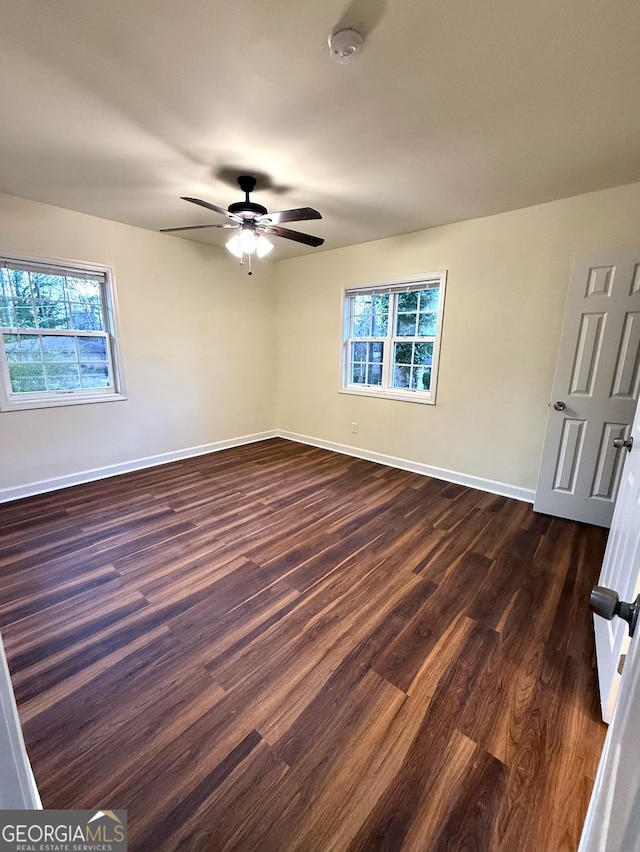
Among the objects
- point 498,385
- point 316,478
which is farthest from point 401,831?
point 498,385

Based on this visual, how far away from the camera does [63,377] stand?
3404 millimetres

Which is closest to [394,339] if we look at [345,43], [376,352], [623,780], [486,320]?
[376,352]

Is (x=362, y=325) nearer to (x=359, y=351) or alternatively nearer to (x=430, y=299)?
(x=359, y=351)

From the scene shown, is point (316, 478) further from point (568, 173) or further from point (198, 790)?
point (568, 173)

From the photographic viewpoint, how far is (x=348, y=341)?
4.43 m

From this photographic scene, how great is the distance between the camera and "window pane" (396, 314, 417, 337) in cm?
385

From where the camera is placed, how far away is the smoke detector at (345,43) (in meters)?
1.30

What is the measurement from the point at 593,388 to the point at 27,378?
484cm

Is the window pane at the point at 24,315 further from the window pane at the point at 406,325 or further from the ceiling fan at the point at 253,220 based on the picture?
the window pane at the point at 406,325

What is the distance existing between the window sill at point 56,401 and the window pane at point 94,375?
0.13 meters

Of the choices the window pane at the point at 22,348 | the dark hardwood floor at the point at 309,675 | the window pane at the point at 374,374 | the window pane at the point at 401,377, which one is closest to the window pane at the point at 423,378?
the window pane at the point at 401,377

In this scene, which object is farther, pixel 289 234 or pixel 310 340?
pixel 310 340

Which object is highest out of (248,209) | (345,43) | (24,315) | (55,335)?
(345,43)

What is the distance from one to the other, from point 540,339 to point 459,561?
2.04 metres
